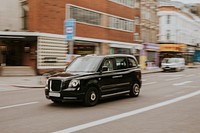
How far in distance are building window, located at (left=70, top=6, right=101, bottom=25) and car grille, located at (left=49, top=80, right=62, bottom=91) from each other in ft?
69.4

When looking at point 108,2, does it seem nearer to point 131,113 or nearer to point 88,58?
point 88,58

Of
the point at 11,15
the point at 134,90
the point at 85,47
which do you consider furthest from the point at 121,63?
the point at 85,47

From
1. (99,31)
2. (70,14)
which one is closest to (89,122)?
(70,14)

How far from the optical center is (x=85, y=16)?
3334 cm

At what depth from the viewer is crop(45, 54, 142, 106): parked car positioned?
10211 mm

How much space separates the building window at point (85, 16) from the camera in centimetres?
3150

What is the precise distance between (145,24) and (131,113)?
130 ft

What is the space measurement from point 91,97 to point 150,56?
39036 millimetres

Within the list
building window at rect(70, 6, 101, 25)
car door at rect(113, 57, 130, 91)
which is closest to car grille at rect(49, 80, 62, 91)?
car door at rect(113, 57, 130, 91)

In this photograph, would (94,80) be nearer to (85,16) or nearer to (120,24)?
(85,16)

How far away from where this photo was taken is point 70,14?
31.1m

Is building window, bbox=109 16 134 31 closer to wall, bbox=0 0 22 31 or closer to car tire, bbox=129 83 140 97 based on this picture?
wall, bbox=0 0 22 31

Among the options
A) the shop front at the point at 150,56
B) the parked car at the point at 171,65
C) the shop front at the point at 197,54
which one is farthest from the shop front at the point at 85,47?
the shop front at the point at 197,54

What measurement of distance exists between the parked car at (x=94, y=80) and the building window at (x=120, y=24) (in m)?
25.8
